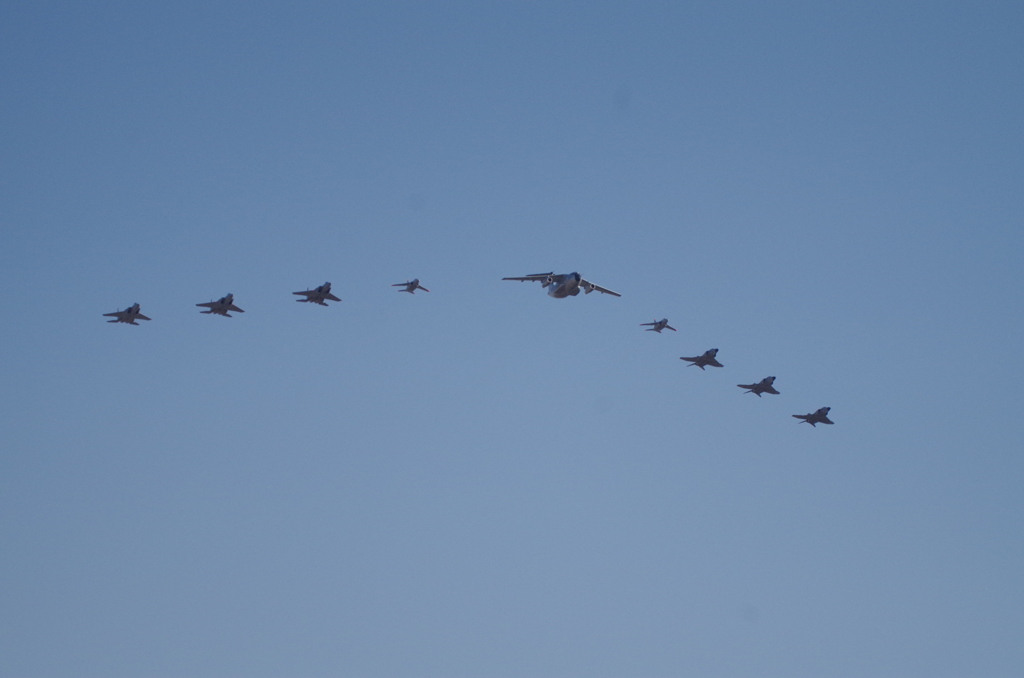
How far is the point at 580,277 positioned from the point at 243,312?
3466 centimetres

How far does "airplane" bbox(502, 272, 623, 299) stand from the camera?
120 meters

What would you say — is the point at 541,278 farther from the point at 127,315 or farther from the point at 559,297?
the point at 127,315

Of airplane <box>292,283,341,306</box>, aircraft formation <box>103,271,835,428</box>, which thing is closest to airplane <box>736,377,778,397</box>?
aircraft formation <box>103,271,835,428</box>

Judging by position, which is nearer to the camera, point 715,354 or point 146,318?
point 146,318

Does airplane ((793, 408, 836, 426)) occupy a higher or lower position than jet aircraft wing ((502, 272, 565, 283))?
lower

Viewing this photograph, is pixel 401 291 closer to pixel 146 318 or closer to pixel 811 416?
pixel 146 318

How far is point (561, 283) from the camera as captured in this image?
12069cm

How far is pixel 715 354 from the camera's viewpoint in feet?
461

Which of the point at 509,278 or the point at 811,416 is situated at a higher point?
the point at 509,278

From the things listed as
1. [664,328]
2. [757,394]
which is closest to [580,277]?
[664,328]

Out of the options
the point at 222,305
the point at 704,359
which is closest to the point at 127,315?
the point at 222,305

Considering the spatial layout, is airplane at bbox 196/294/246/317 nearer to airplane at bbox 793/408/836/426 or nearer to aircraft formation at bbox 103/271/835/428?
aircraft formation at bbox 103/271/835/428

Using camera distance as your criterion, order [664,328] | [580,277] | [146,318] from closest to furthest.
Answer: [580,277] < [146,318] < [664,328]

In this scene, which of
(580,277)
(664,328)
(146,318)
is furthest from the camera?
(664,328)
